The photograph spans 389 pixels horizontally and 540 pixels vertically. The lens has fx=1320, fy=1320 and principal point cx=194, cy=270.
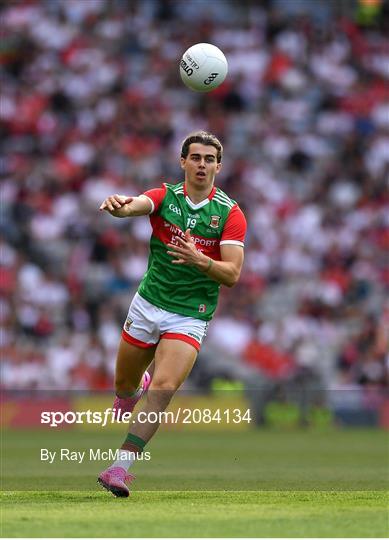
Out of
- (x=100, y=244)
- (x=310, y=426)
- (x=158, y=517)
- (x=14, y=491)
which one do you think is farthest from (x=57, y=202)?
(x=158, y=517)

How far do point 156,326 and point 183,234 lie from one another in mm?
718

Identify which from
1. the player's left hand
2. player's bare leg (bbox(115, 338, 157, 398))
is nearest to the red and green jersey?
player's bare leg (bbox(115, 338, 157, 398))

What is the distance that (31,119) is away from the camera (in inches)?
969

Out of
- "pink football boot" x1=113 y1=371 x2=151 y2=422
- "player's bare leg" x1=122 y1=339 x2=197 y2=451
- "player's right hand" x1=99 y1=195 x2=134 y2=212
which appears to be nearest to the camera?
"player's right hand" x1=99 y1=195 x2=134 y2=212

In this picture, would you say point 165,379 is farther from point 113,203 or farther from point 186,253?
point 113,203

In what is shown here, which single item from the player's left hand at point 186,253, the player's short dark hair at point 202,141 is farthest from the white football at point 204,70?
the player's left hand at point 186,253

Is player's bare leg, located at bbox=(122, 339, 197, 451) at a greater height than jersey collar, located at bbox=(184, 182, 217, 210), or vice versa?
jersey collar, located at bbox=(184, 182, 217, 210)

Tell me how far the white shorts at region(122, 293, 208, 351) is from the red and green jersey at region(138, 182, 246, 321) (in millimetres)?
52

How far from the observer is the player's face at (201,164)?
31.8 feet

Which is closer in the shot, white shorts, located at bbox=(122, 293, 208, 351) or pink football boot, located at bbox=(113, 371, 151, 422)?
white shorts, located at bbox=(122, 293, 208, 351)

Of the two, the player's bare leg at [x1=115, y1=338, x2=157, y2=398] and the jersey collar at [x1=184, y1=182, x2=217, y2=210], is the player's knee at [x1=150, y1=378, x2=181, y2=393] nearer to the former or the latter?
the player's bare leg at [x1=115, y1=338, x2=157, y2=398]

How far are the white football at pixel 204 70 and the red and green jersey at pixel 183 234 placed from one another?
140cm

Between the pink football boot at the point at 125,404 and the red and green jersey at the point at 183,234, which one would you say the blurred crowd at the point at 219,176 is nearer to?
the pink football boot at the point at 125,404

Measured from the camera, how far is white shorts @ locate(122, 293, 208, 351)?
380 inches
